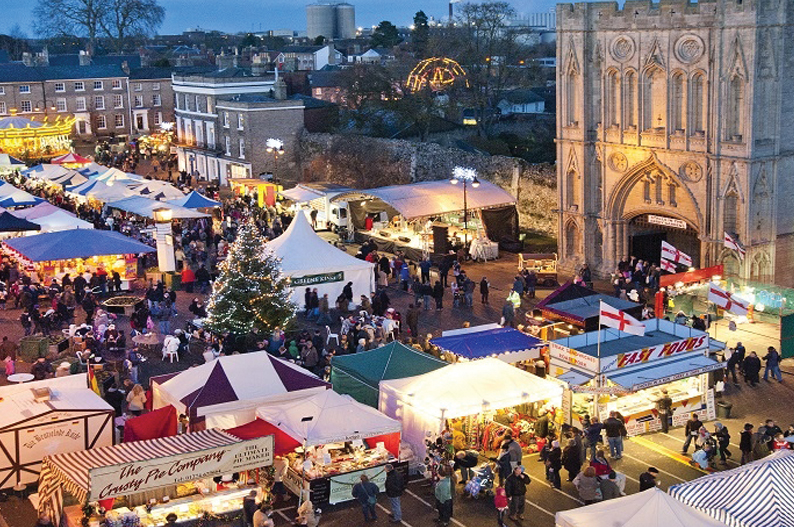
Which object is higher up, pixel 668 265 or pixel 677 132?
pixel 677 132

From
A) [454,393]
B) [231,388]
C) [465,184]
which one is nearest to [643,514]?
[454,393]

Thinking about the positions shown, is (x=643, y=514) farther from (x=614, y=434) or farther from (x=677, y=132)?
(x=677, y=132)

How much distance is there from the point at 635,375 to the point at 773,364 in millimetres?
4618

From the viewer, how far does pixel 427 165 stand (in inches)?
A: 1859

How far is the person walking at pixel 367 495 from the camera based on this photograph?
57.1ft

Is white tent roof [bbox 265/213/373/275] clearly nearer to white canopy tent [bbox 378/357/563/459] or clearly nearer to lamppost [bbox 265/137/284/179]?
white canopy tent [bbox 378/357/563/459]

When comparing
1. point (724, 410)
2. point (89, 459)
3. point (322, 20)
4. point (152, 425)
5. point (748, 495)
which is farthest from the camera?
point (322, 20)

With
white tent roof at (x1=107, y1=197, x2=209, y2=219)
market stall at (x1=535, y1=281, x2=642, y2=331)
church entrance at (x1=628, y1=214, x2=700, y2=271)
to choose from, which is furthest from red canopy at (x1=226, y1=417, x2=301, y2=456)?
white tent roof at (x1=107, y1=197, x2=209, y2=219)

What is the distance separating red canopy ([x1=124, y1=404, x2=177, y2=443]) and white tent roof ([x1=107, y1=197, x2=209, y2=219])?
20.3 m

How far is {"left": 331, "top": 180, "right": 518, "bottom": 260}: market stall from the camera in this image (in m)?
37.7

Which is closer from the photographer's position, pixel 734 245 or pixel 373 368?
pixel 373 368

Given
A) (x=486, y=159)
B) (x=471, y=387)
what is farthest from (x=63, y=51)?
(x=471, y=387)

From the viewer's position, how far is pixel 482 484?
60.0 ft

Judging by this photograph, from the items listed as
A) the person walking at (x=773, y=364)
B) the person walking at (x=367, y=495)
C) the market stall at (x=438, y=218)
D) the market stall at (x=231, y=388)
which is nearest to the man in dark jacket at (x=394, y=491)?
the person walking at (x=367, y=495)
